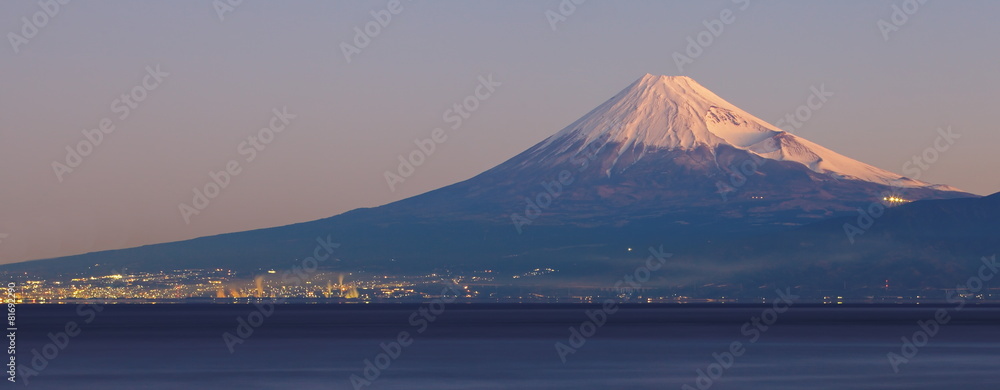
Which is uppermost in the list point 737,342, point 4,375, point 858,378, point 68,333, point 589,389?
point 68,333

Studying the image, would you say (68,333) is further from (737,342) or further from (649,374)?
(649,374)

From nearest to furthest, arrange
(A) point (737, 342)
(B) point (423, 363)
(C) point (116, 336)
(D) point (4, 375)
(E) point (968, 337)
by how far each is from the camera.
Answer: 1. (D) point (4, 375)
2. (B) point (423, 363)
3. (A) point (737, 342)
4. (E) point (968, 337)
5. (C) point (116, 336)

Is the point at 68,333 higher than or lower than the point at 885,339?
higher

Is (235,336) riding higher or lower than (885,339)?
higher

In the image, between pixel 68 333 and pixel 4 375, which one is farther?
pixel 68 333

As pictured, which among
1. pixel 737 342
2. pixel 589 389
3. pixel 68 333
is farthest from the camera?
pixel 68 333

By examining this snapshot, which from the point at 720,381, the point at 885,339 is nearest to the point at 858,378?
the point at 720,381

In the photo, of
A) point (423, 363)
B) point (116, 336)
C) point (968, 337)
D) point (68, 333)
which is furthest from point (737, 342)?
point (68, 333)

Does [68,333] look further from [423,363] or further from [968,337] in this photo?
[968,337]

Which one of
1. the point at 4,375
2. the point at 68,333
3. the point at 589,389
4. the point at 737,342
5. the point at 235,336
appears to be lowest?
the point at 589,389
